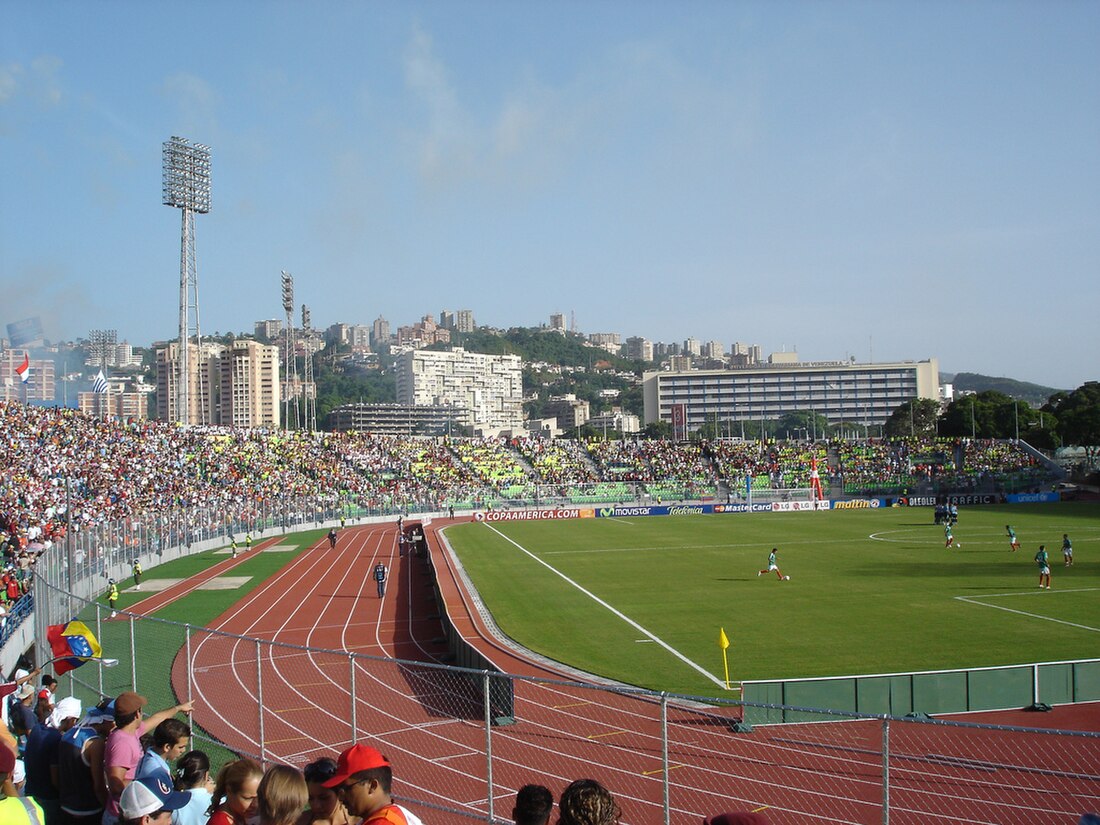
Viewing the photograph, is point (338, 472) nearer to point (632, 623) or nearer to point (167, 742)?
point (632, 623)

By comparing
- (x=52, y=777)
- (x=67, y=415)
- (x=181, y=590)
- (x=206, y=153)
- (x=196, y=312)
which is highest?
(x=206, y=153)

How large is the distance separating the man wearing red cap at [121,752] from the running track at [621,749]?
274 centimetres

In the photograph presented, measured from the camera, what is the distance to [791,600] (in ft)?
88.9

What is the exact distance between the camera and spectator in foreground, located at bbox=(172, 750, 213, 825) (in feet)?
18.6

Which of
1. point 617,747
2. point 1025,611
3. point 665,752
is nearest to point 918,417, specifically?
point 1025,611

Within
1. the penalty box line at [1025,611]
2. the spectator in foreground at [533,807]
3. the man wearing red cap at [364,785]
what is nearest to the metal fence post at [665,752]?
the man wearing red cap at [364,785]

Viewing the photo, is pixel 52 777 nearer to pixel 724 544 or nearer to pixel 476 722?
pixel 476 722

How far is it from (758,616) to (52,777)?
2017cm

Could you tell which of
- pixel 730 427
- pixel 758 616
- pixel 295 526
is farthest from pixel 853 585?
pixel 730 427

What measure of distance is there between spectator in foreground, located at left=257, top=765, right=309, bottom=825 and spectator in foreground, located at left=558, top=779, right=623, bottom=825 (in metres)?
1.51

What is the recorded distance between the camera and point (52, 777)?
722 cm

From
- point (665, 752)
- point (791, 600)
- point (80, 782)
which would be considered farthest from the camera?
point (791, 600)

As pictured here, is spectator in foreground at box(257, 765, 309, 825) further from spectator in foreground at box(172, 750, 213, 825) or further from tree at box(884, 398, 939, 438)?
tree at box(884, 398, 939, 438)

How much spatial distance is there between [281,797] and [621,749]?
9.70 metres
